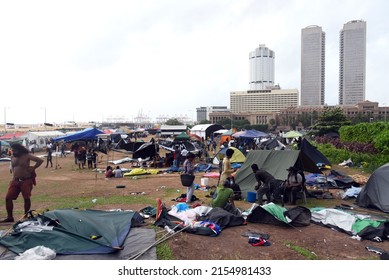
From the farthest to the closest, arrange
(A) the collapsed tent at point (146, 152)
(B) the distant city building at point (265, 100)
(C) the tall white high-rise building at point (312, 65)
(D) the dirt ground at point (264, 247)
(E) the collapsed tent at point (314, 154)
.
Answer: (B) the distant city building at point (265, 100) → (C) the tall white high-rise building at point (312, 65) → (A) the collapsed tent at point (146, 152) → (E) the collapsed tent at point (314, 154) → (D) the dirt ground at point (264, 247)

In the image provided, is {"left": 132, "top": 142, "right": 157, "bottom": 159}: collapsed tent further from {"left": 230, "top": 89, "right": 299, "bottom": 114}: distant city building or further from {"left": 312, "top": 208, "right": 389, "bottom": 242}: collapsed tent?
{"left": 230, "top": 89, "right": 299, "bottom": 114}: distant city building

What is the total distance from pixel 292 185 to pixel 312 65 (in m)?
132

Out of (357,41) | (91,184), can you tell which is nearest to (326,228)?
(91,184)

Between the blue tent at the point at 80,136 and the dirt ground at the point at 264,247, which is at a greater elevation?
the blue tent at the point at 80,136

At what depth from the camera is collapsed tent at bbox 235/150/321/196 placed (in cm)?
986

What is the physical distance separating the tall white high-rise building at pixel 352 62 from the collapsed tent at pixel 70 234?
115005 mm

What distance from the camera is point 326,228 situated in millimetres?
6930

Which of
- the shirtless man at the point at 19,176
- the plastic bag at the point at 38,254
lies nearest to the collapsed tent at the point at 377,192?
the plastic bag at the point at 38,254

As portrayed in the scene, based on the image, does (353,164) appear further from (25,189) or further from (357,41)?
(357,41)

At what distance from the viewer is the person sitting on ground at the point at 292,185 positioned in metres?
9.09

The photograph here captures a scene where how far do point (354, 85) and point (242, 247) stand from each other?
133 m

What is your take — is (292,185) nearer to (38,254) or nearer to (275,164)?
(275,164)

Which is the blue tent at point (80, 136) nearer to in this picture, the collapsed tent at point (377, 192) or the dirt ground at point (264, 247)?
the dirt ground at point (264, 247)

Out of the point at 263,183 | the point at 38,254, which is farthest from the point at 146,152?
the point at 38,254
